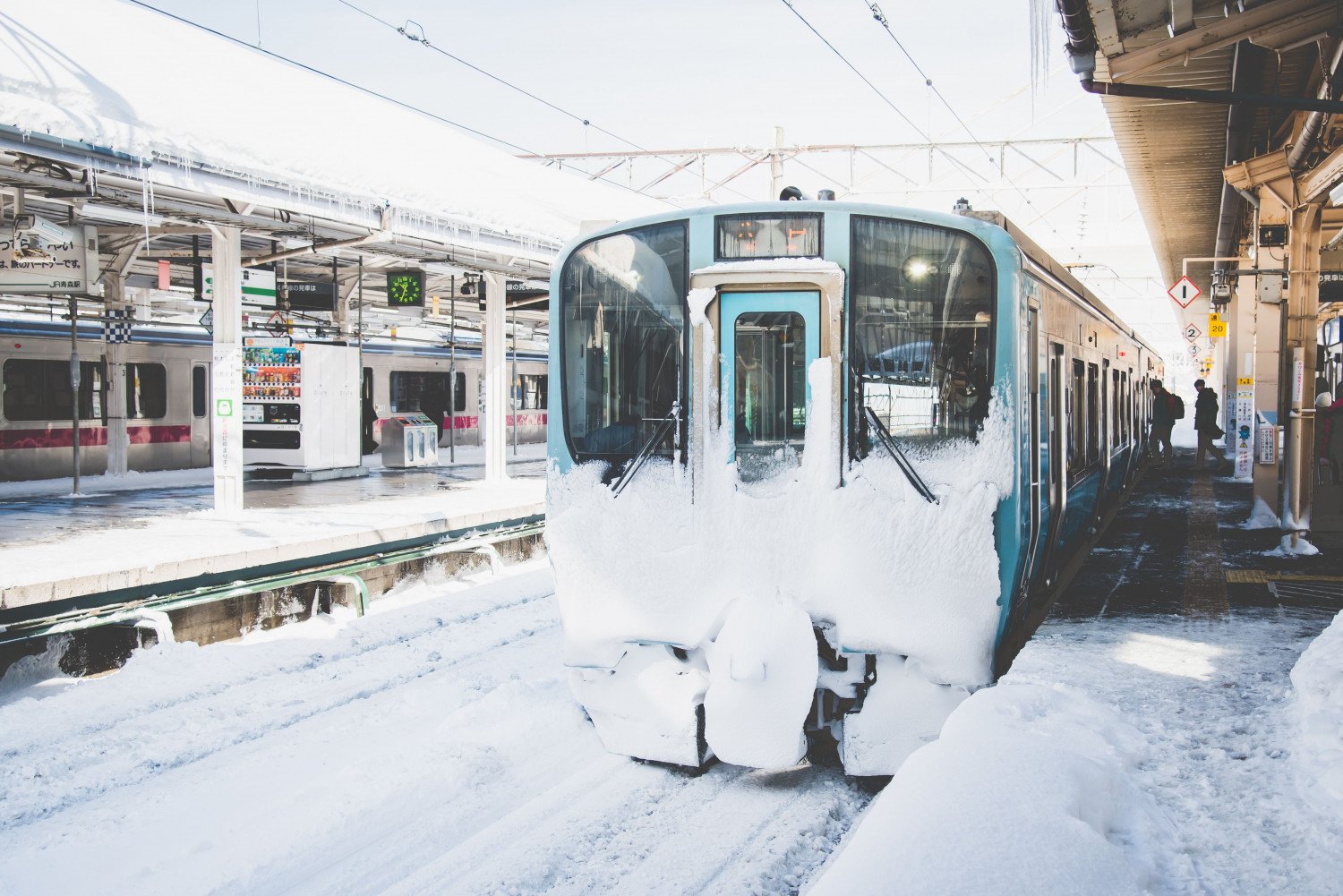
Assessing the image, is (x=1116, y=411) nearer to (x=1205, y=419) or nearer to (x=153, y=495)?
(x=1205, y=419)

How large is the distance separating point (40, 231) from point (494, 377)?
6.59 meters

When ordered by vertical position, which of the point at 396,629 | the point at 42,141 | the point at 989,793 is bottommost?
the point at 396,629

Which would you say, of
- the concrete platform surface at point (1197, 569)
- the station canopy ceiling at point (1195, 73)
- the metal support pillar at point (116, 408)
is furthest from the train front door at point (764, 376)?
the metal support pillar at point (116, 408)

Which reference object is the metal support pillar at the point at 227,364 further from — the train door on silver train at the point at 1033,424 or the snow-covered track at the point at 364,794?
the train door on silver train at the point at 1033,424

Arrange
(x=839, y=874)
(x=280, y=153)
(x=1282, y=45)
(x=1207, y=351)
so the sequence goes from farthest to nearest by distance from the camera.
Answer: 1. (x=1207, y=351)
2. (x=280, y=153)
3. (x=1282, y=45)
4. (x=839, y=874)

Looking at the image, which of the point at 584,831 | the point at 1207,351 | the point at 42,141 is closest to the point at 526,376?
the point at 42,141

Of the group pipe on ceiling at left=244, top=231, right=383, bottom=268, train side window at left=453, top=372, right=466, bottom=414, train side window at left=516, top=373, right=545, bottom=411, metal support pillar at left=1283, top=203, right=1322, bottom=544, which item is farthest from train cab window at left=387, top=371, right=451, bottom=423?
metal support pillar at left=1283, top=203, right=1322, bottom=544

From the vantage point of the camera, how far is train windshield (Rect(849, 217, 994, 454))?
16.3 feet

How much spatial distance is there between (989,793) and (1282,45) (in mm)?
6021

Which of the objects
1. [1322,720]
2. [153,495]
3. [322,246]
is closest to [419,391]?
[153,495]

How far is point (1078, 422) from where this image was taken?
7.93 metres

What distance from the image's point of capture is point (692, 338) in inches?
201

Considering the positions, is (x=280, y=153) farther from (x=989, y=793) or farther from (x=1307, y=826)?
(x=1307, y=826)

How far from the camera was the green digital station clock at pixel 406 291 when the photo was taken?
1562cm
